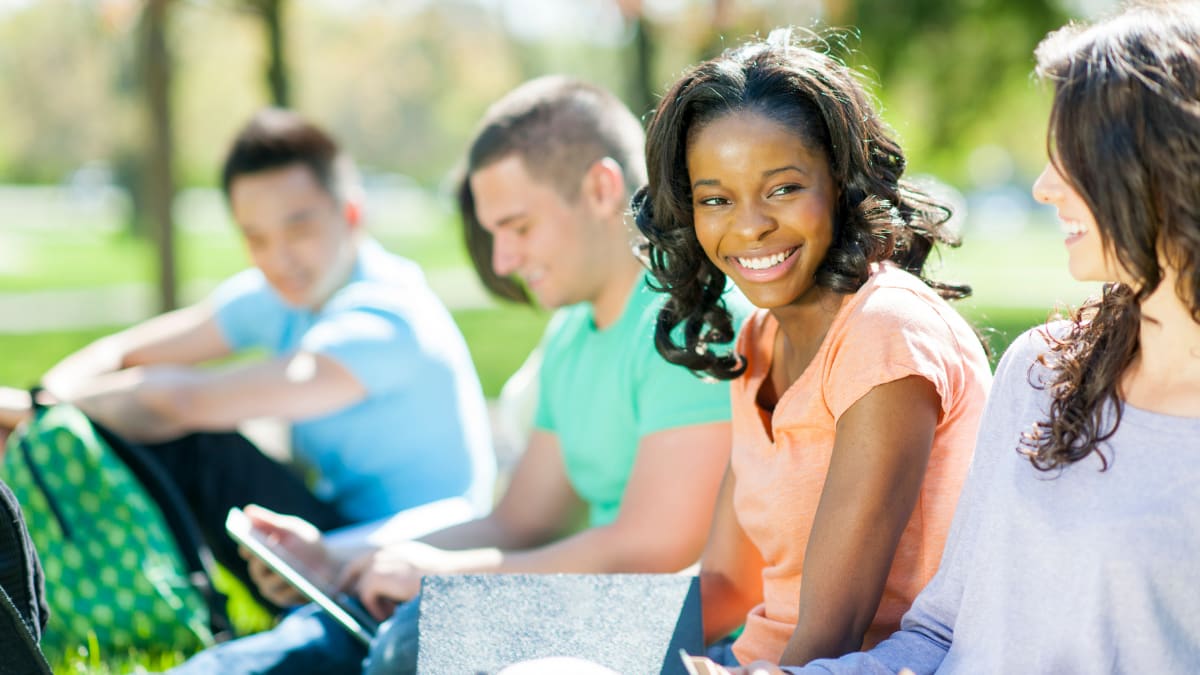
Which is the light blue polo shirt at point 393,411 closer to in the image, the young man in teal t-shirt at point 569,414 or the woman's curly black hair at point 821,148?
the young man in teal t-shirt at point 569,414

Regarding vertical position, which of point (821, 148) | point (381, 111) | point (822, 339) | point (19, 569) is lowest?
point (381, 111)

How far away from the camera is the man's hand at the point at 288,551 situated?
10.9 feet

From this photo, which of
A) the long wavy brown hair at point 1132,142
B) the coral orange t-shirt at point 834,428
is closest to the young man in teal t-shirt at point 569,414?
the coral orange t-shirt at point 834,428

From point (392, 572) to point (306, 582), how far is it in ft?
0.68

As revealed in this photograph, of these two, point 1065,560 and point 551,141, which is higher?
point 551,141

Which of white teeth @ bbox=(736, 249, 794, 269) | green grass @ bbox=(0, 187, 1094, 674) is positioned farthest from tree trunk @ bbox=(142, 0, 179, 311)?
white teeth @ bbox=(736, 249, 794, 269)

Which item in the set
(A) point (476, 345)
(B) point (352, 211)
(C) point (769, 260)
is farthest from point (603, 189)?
(A) point (476, 345)

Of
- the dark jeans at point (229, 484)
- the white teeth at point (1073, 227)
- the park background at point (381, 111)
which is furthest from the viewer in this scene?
the park background at point (381, 111)

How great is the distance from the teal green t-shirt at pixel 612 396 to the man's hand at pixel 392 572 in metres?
0.43

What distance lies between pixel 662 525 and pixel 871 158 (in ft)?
3.23

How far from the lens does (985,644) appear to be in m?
1.95

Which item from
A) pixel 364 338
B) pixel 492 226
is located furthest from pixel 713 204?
pixel 364 338

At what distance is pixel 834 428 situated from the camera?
227cm

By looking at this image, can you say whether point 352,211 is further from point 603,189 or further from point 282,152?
point 603,189
